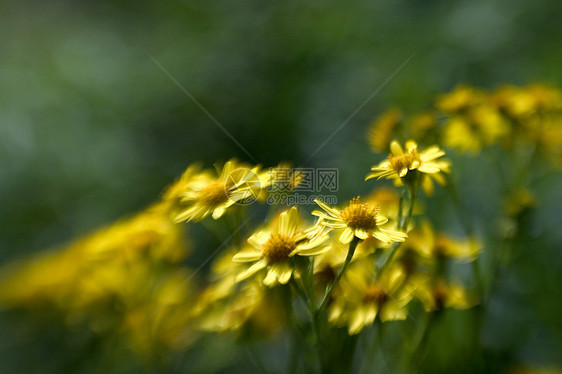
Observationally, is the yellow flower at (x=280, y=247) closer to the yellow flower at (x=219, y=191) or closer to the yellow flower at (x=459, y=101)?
the yellow flower at (x=219, y=191)

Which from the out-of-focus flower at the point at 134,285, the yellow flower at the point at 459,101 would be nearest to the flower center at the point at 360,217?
the out-of-focus flower at the point at 134,285

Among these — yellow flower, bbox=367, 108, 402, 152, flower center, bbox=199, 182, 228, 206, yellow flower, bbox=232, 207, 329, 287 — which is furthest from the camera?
yellow flower, bbox=367, 108, 402, 152

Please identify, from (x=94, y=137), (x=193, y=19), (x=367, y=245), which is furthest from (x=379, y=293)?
(x=193, y=19)

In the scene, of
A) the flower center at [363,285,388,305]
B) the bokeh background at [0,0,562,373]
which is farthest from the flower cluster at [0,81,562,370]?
the bokeh background at [0,0,562,373]

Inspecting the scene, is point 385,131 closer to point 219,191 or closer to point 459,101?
point 459,101

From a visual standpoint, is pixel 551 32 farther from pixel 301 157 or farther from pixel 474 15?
pixel 301 157

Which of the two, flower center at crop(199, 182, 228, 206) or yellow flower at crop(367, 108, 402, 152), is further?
yellow flower at crop(367, 108, 402, 152)

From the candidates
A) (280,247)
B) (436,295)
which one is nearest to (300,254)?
(280,247)

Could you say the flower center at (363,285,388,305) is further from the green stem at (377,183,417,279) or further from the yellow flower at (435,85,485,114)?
the yellow flower at (435,85,485,114)
